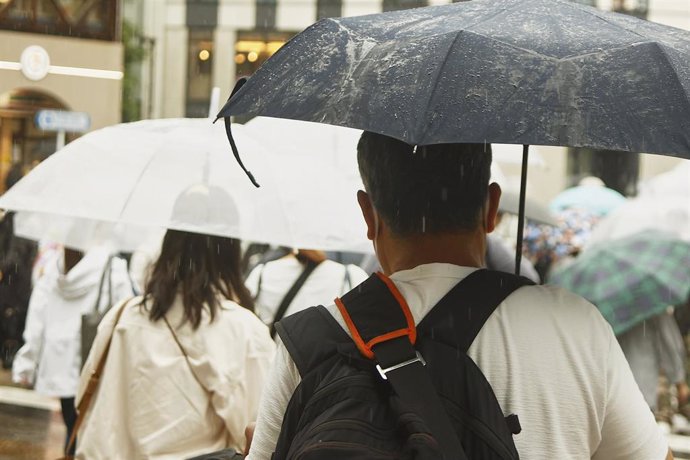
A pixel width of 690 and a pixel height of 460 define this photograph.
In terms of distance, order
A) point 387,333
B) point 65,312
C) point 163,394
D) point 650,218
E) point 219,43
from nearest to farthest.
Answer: point 387,333
point 163,394
point 65,312
point 650,218
point 219,43

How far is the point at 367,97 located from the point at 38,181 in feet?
9.32

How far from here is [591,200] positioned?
17203 millimetres

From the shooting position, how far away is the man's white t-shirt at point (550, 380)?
2365 millimetres

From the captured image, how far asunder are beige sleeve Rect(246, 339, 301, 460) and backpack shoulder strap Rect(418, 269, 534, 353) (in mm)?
287

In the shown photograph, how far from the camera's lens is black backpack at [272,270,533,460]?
2.18 metres

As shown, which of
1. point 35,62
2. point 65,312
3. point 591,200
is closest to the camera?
point 65,312

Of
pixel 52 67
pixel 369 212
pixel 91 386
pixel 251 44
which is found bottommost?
pixel 251 44

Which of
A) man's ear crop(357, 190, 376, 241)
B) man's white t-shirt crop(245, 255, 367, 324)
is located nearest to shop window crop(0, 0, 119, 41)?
man's white t-shirt crop(245, 255, 367, 324)

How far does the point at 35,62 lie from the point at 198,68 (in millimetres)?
12305

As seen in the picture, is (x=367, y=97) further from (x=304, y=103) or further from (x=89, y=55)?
(x=89, y=55)

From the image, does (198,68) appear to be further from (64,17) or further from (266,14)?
(64,17)

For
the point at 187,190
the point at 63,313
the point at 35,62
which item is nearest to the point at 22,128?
the point at 35,62

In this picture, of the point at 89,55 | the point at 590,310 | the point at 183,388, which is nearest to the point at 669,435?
the point at 183,388

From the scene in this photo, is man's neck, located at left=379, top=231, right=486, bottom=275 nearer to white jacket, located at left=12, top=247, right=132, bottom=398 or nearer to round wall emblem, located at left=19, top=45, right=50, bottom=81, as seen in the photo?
white jacket, located at left=12, top=247, right=132, bottom=398
